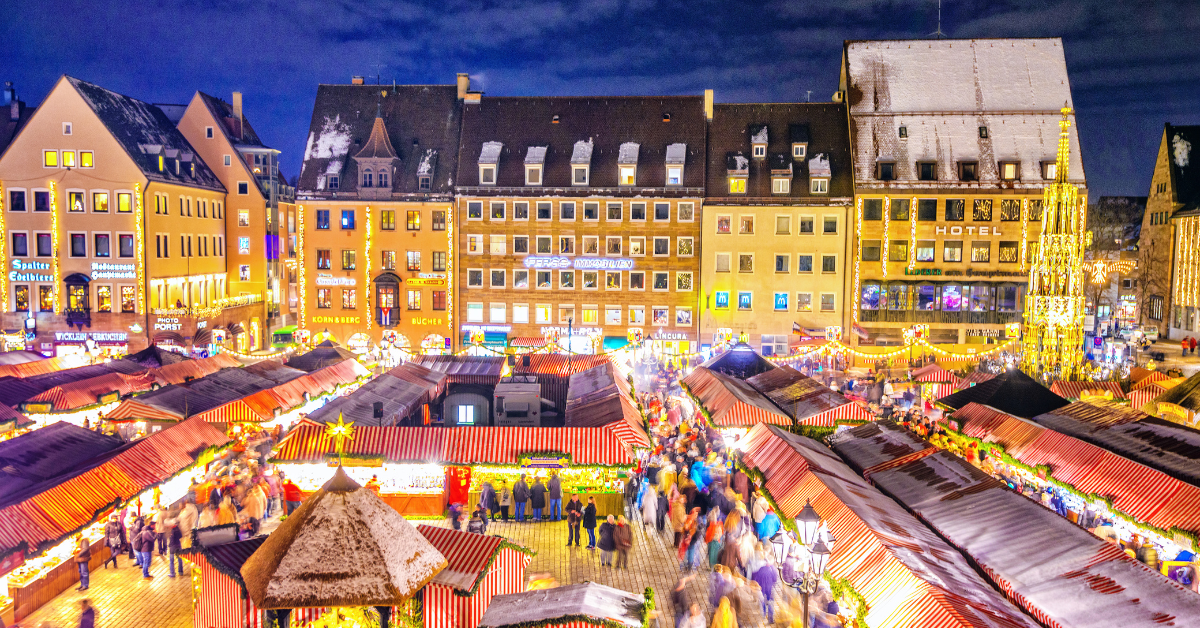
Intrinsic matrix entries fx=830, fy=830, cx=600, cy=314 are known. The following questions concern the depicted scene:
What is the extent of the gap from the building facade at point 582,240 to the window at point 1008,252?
50.6 feet

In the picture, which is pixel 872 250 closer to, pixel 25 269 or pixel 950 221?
pixel 950 221

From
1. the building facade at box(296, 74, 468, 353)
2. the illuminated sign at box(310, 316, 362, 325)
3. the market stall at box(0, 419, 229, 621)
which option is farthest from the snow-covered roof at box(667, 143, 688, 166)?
the market stall at box(0, 419, 229, 621)

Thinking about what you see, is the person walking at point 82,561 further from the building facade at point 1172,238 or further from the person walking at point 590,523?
the building facade at point 1172,238

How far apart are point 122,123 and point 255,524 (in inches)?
1445

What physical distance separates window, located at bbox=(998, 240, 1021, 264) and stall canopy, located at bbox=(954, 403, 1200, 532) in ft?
84.5

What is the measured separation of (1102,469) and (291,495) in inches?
597

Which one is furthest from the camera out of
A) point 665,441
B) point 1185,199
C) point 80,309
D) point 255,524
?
point 1185,199

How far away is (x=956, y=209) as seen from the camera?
42375 millimetres

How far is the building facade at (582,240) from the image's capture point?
4297 centimetres

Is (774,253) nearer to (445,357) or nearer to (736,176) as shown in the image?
(736,176)

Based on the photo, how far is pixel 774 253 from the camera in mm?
42812

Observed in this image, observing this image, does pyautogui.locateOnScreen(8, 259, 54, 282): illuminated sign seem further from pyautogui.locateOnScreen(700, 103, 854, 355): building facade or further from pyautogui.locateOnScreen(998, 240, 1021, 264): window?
pyautogui.locateOnScreen(998, 240, 1021, 264): window

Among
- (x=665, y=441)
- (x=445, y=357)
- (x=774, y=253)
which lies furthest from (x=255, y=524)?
(x=774, y=253)

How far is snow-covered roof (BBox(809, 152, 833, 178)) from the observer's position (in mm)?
42750
